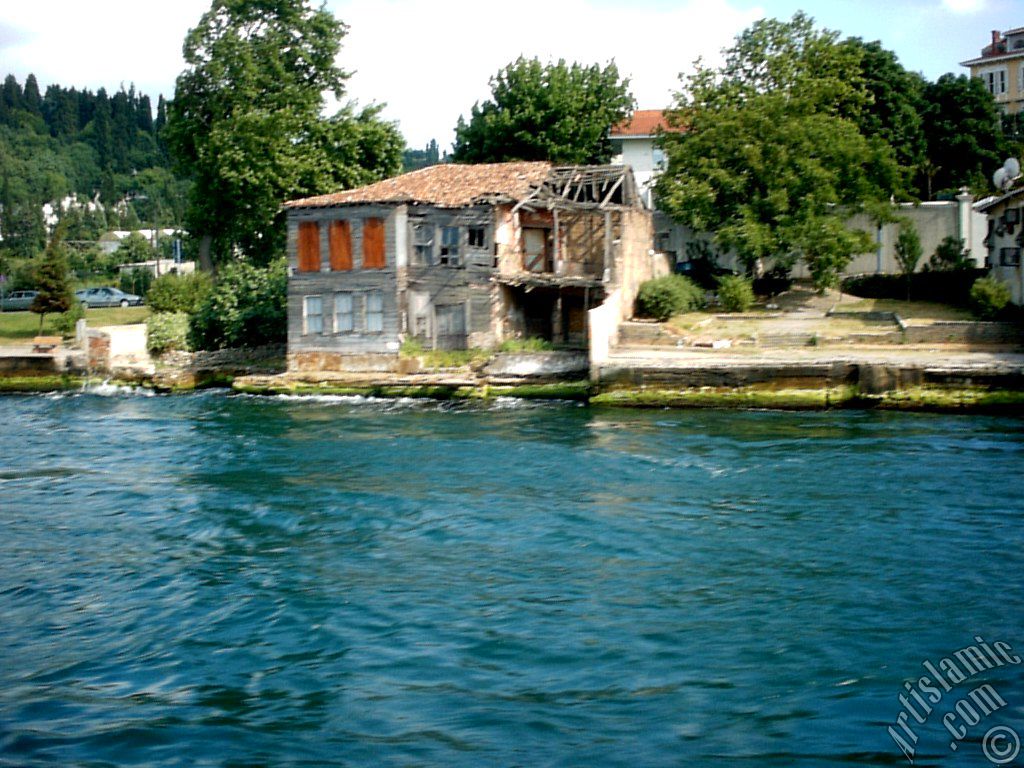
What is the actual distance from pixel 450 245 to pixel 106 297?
26.9m

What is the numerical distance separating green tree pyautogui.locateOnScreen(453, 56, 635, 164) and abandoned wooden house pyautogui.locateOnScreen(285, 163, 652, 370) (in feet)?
26.8

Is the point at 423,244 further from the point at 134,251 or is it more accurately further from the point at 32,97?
the point at 32,97

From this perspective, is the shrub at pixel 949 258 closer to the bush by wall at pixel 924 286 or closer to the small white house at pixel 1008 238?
the bush by wall at pixel 924 286

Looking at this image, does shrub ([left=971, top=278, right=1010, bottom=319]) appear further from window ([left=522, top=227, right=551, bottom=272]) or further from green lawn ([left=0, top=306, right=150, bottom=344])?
green lawn ([left=0, top=306, right=150, bottom=344])

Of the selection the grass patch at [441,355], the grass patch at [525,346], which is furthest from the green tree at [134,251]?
the grass patch at [525,346]

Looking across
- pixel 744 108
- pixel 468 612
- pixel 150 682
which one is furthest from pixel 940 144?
pixel 150 682

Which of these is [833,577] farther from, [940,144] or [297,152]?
[940,144]

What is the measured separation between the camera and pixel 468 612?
12797 mm

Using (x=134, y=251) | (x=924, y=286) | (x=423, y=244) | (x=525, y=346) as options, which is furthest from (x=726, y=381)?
(x=134, y=251)

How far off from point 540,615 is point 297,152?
32251 millimetres

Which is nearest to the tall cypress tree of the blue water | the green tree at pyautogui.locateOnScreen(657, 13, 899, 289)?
the green tree at pyautogui.locateOnScreen(657, 13, 899, 289)

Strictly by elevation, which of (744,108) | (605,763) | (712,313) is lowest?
(605,763)

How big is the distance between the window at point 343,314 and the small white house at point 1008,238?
1964 cm

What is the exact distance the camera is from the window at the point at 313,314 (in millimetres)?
35656
